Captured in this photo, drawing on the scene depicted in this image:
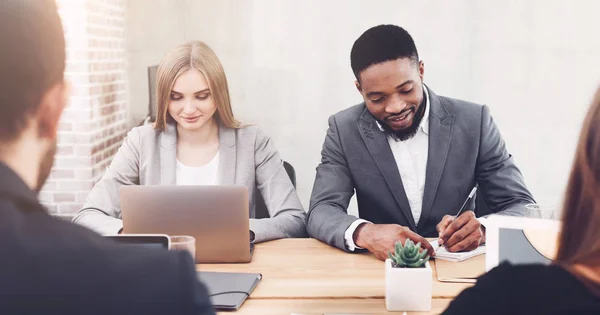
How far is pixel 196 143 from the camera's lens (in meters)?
2.75

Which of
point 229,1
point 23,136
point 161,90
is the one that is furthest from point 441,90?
point 23,136

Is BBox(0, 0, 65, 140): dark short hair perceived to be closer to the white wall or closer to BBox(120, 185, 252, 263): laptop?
BBox(120, 185, 252, 263): laptop

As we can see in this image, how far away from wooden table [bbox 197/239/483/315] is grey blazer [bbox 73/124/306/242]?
46 cm

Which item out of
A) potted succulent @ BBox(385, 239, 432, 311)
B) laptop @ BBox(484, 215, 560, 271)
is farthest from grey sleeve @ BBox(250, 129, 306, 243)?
laptop @ BBox(484, 215, 560, 271)

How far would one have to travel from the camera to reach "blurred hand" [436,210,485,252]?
196cm

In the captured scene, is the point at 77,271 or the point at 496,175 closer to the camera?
the point at 77,271

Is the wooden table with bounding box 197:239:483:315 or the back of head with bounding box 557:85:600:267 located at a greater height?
the back of head with bounding box 557:85:600:267

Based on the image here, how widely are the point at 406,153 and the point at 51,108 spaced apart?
193 cm

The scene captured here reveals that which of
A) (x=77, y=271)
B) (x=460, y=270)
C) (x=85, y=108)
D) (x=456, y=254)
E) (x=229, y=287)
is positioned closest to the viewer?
(x=77, y=271)

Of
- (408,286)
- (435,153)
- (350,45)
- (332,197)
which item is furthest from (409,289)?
(350,45)

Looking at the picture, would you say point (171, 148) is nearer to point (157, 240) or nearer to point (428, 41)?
point (157, 240)

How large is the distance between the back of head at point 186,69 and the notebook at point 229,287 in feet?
3.49

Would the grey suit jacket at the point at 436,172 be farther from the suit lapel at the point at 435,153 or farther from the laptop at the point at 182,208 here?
the laptop at the point at 182,208

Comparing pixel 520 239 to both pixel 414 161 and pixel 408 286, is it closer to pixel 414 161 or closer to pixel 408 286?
pixel 408 286
